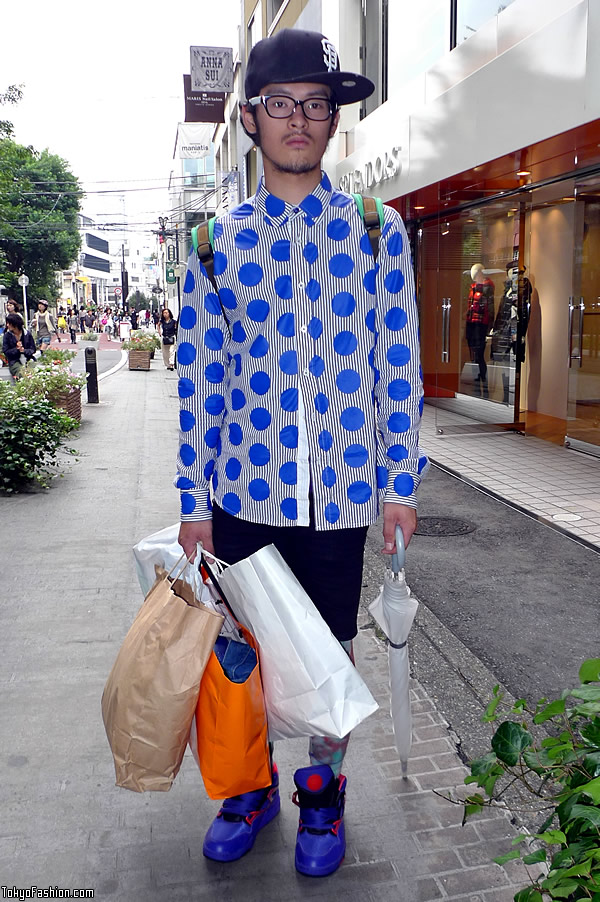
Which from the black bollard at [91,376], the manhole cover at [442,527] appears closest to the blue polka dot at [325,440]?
the manhole cover at [442,527]

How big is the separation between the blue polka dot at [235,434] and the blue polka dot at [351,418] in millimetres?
294

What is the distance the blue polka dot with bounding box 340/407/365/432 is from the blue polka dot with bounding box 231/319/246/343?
35cm

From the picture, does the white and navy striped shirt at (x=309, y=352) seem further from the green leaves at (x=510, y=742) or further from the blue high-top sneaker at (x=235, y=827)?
the blue high-top sneaker at (x=235, y=827)

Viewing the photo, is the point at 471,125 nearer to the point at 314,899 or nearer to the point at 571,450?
the point at 571,450

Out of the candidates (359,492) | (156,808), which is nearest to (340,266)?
(359,492)

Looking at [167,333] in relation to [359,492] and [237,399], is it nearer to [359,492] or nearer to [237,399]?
[237,399]

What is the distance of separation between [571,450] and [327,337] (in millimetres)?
7942

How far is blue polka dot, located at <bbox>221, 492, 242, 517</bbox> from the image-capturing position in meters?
2.32

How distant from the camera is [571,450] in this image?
952 cm

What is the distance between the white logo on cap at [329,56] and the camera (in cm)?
220

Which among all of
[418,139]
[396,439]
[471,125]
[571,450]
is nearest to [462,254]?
[418,139]

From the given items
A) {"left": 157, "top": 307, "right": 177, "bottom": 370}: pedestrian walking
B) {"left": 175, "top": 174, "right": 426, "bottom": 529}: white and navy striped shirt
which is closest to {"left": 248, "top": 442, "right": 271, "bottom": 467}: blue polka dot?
{"left": 175, "top": 174, "right": 426, "bottom": 529}: white and navy striped shirt

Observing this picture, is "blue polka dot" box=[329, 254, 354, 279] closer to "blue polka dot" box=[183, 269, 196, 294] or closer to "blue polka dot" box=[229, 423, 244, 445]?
"blue polka dot" box=[183, 269, 196, 294]

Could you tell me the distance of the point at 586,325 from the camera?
970 cm
